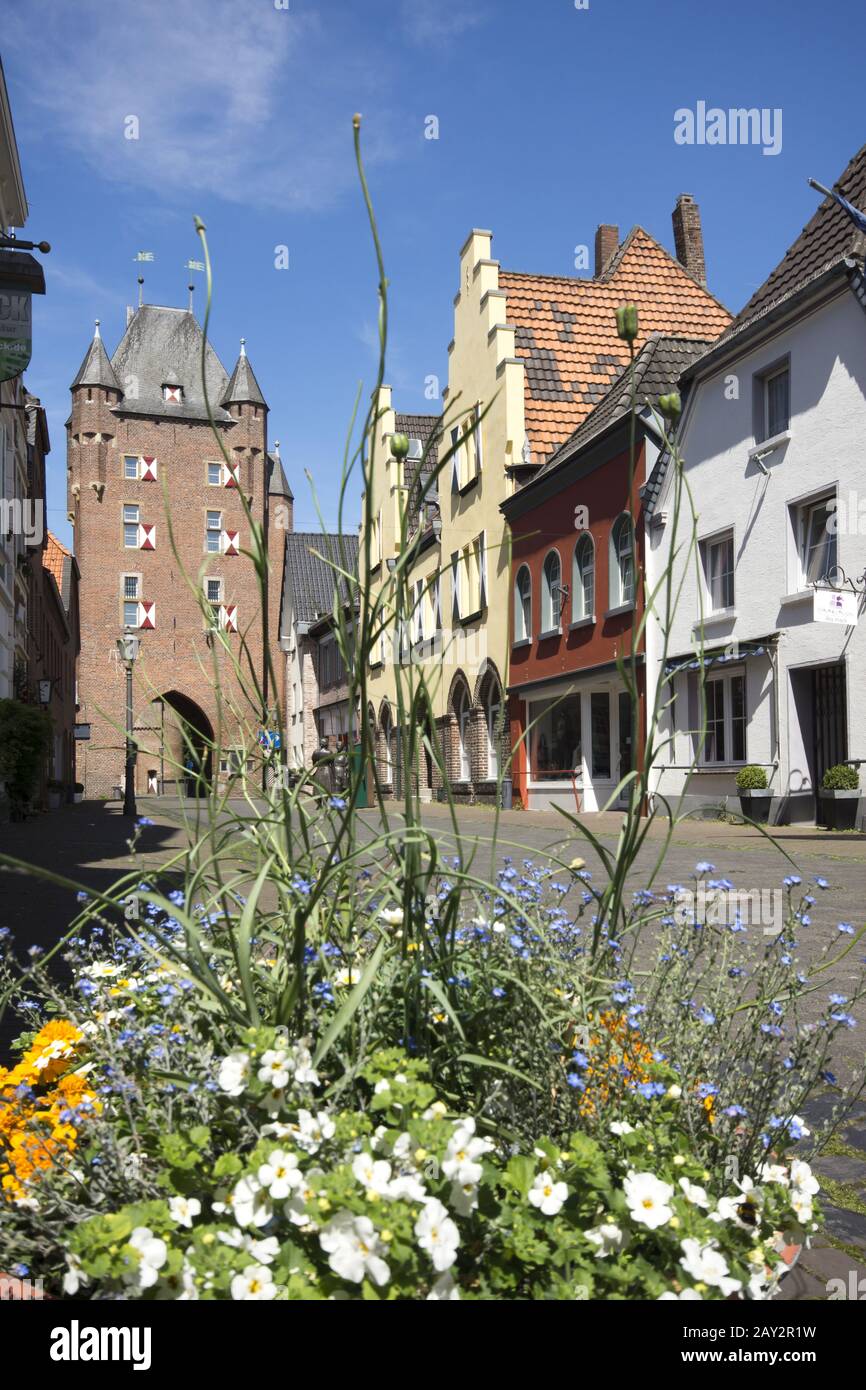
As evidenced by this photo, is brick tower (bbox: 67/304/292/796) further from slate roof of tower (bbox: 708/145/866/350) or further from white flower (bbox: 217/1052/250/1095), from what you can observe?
white flower (bbox: 217/1052/250/1095)

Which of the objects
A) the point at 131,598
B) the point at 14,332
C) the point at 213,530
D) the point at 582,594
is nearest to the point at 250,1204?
the point at 14,332

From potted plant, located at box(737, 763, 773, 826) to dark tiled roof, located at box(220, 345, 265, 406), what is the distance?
4291 cm

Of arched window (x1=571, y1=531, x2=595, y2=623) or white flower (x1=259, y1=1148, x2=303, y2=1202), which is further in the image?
arched window (x1=571, y1=531, x2=595, y2=623)

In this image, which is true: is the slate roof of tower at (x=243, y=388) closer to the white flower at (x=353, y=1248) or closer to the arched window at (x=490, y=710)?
the arched window at (x=490, y=710)

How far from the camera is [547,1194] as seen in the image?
162 centimetres

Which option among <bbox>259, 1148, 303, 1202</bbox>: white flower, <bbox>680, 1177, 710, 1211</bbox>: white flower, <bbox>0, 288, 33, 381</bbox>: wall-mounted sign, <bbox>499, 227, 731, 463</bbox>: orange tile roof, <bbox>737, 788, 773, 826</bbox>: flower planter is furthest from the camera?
<bbox>499, 227, 731, 463</bbox>: orange tile roof

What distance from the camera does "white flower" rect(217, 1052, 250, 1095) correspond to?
1726 mm

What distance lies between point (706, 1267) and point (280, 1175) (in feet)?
1.90

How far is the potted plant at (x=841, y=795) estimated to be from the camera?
13812 millimetres

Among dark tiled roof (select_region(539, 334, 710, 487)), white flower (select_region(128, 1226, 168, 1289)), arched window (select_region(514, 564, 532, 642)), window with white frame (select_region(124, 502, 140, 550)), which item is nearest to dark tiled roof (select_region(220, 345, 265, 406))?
window with white frame (select_region(124, 502, 140, 550))

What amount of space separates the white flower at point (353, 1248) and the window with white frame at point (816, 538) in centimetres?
1453

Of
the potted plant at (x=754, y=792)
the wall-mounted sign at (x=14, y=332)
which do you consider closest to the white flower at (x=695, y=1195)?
the wall-mounted sign at (x=14, y=332)

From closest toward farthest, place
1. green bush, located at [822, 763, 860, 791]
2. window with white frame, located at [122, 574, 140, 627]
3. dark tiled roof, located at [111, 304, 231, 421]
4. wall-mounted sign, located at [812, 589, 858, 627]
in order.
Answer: wall-mounted sign, located at [812, 589, 858, 627] < green bush, located at [822, 763, 860, 791] < window with white frame, located at [122, 574, 140, 627] < dark tiled roof, located at [111, 304, 231, 421]
